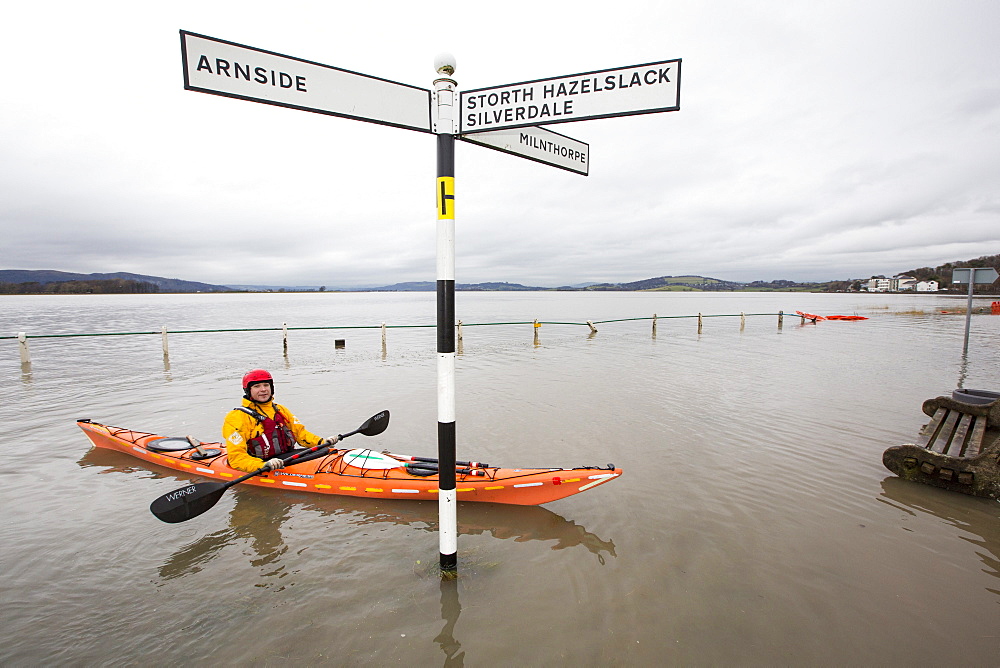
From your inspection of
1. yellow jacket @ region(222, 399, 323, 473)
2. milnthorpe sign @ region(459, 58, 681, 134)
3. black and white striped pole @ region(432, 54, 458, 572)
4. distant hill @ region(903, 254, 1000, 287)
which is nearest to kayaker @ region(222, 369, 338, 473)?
yellow jacket @ region(222, 399, 323, 473)

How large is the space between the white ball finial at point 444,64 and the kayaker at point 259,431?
3.85m

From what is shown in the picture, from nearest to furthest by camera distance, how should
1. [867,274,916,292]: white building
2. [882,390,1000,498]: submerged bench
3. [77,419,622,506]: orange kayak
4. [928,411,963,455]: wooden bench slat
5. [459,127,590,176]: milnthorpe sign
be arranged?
[459,127,590,176]: milnthorpe sign
[77,419,622,506]: orange kayak
[882,390,1000,498]: submerged bench
[928,411,963,455]: wooden bench slat
[867,274,916,292]: white building

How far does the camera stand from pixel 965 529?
4.32m

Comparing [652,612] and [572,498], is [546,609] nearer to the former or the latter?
[652,612]

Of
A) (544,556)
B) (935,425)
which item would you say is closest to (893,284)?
(935,425)

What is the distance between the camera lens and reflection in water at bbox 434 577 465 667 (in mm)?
2932

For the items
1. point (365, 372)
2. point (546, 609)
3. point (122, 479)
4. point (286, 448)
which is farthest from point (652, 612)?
point (365, 372)

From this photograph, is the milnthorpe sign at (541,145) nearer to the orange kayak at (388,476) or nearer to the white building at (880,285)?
the orange kayak at (388,476)

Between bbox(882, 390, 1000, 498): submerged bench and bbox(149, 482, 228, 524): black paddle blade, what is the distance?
7969 millimetres

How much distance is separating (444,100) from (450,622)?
3859 mm

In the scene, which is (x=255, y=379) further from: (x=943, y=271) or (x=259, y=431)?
(x=943, y=271)

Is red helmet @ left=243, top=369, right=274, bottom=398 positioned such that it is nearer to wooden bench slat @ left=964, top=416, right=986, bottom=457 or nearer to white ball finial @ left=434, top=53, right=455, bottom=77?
white ball finial @ left=434, top=53, right=455, bottom=77

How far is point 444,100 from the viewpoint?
309 cm

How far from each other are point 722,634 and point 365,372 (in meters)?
12.1
